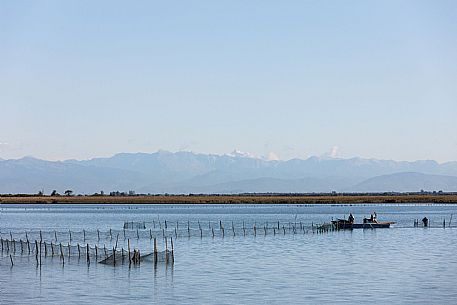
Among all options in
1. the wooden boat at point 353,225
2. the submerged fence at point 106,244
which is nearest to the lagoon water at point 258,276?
the submerged fence at point 106,244

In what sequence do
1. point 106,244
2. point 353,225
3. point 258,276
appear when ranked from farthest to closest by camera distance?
point 353,225, point 106,244, point 258,276

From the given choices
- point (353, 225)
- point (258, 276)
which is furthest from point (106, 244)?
point (353, 225)

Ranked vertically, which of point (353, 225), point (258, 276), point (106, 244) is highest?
point (353, 225)

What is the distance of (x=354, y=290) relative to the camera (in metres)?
34.5

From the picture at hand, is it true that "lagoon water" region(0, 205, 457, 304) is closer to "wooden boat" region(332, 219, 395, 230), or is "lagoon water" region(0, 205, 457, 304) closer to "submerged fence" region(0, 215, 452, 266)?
"submerged fence" region(0, 215, 452, 266)

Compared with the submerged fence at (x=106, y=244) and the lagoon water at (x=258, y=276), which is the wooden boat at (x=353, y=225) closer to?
the submerged fence at (x=106, y=244)

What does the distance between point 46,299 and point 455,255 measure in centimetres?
2696

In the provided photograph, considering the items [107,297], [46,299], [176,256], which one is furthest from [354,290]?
[176,256]

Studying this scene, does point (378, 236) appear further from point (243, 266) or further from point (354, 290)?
point (354, 290)

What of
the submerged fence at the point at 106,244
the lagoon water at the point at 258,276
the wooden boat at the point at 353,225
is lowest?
the lagoon water at the point at 258,276

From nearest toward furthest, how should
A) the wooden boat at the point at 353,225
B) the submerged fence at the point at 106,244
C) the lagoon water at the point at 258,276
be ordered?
the lagoon water at the point at 258,276 → the submerged fence at the point at 106,244 → the wooden boat at the point at 353,225

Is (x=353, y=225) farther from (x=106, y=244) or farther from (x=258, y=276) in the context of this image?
(x=258, y=276)

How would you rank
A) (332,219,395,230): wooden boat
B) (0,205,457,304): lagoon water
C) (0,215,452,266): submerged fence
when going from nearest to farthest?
(0,205,457,304): lagoon water
(0,215,452,266): submerged fence
(332,219,395,230): wooden boat

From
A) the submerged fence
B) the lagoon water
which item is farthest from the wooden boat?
the lagoon water
